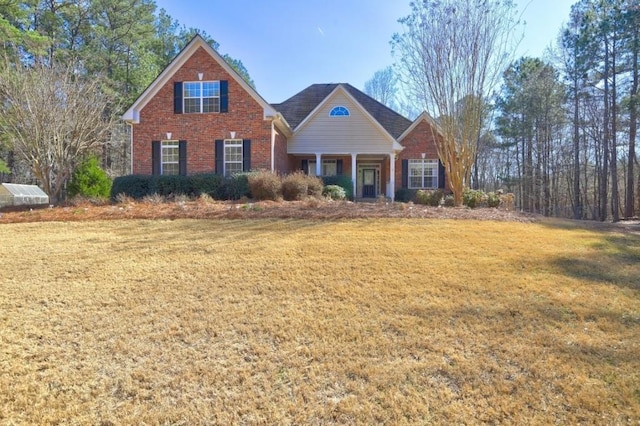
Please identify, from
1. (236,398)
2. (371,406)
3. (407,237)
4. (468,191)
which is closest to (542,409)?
(371,406)

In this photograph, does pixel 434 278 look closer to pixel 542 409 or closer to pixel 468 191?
pixel 542 409

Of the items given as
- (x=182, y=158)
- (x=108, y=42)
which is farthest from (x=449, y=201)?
(x=108, y=42)

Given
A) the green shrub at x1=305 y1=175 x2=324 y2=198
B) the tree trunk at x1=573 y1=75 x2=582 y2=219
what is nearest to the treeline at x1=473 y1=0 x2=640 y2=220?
the tree trunk at x1=573 y1=75 x2=582 y2=219

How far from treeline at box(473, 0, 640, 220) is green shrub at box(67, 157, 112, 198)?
19.9 metres

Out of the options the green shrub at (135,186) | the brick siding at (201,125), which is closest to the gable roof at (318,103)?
the brick siding at (201,125)

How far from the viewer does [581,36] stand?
2116cm

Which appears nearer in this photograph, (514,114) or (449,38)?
(449,38)

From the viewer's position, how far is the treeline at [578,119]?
19.3 m

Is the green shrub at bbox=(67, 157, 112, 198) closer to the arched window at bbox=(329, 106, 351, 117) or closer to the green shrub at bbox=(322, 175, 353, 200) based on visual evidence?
the green shrub at bbox=(322, 175, 353, 200)

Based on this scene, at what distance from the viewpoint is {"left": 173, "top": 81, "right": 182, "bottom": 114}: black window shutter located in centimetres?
1622

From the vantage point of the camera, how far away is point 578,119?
23.3 meters

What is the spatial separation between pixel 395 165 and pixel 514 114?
13.0 meters

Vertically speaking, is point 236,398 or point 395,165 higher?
point 395,165

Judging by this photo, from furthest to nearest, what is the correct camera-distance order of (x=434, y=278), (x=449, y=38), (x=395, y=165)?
(x=395, y=165), (x=449, y=38), (x=434, y=278)
